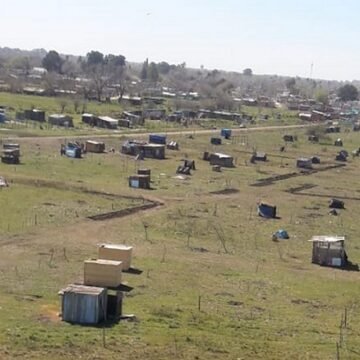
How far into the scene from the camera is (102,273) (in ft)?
97.9

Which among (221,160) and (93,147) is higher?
(93,147)

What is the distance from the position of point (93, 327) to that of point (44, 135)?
60.8m

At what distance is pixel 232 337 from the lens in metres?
25.2

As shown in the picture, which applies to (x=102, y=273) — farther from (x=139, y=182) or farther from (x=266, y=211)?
(x=139, y=182)

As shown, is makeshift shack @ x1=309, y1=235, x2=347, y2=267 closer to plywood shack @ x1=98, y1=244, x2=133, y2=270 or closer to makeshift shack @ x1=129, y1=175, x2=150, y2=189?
plywood shack @ x1=98, y1=244, x2=133, y2=270

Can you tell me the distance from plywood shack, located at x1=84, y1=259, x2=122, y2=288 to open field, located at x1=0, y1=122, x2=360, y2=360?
2.98 feet

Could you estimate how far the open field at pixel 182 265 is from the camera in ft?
79.8

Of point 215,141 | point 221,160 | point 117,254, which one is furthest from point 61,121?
point 117,254

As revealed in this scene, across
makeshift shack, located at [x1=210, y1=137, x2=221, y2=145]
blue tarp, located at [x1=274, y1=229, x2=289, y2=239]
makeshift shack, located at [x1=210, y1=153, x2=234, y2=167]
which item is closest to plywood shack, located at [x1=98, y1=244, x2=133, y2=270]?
blue tarp, located at [x1=274, y1=229, x2=289, y2=239]

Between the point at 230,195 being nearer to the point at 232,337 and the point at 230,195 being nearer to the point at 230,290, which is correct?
the point at 230,290

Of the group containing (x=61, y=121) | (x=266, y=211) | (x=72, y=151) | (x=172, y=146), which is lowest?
(x=172, y=146)

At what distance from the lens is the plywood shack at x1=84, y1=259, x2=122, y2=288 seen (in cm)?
2967

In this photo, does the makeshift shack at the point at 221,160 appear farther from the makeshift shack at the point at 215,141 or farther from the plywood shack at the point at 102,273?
the plywood shack at the point at 102,273

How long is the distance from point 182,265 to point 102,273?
5917 millimetres
